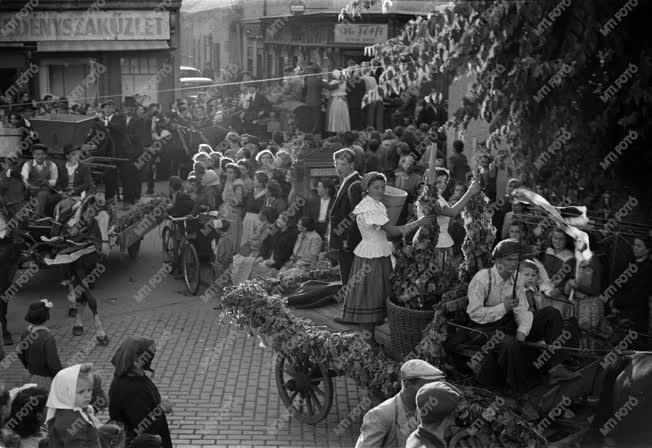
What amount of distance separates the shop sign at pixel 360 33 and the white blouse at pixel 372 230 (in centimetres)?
1732

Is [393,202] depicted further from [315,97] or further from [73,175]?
[315,97]

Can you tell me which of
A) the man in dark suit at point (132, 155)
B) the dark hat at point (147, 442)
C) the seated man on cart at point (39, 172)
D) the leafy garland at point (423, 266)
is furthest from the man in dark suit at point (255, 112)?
the dark hat at point (147, 442)

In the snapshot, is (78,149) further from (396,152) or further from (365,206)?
(365,206)

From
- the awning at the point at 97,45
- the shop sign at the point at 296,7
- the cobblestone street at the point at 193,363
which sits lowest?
the cobblestone street at the point at 193,363

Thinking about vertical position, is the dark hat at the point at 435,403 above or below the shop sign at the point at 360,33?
below

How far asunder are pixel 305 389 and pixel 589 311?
2854 mm

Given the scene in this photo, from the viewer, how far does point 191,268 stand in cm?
1566

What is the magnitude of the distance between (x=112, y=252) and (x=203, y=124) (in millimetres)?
9272

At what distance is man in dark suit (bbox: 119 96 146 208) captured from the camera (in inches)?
840

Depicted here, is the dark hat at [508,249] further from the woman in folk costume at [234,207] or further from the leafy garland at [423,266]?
the woman in folk costume at [234,207]

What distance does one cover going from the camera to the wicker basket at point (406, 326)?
8883mm

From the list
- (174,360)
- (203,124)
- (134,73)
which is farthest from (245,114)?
(174,360)

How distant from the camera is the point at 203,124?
26438 millimetres

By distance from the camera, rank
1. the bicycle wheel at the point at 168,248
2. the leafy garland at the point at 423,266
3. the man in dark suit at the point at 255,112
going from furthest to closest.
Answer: the man in dark suit at the point at 255,112 < the bicycle wheel at the point at 168,248 < the leafy garland at the point at 423,266
